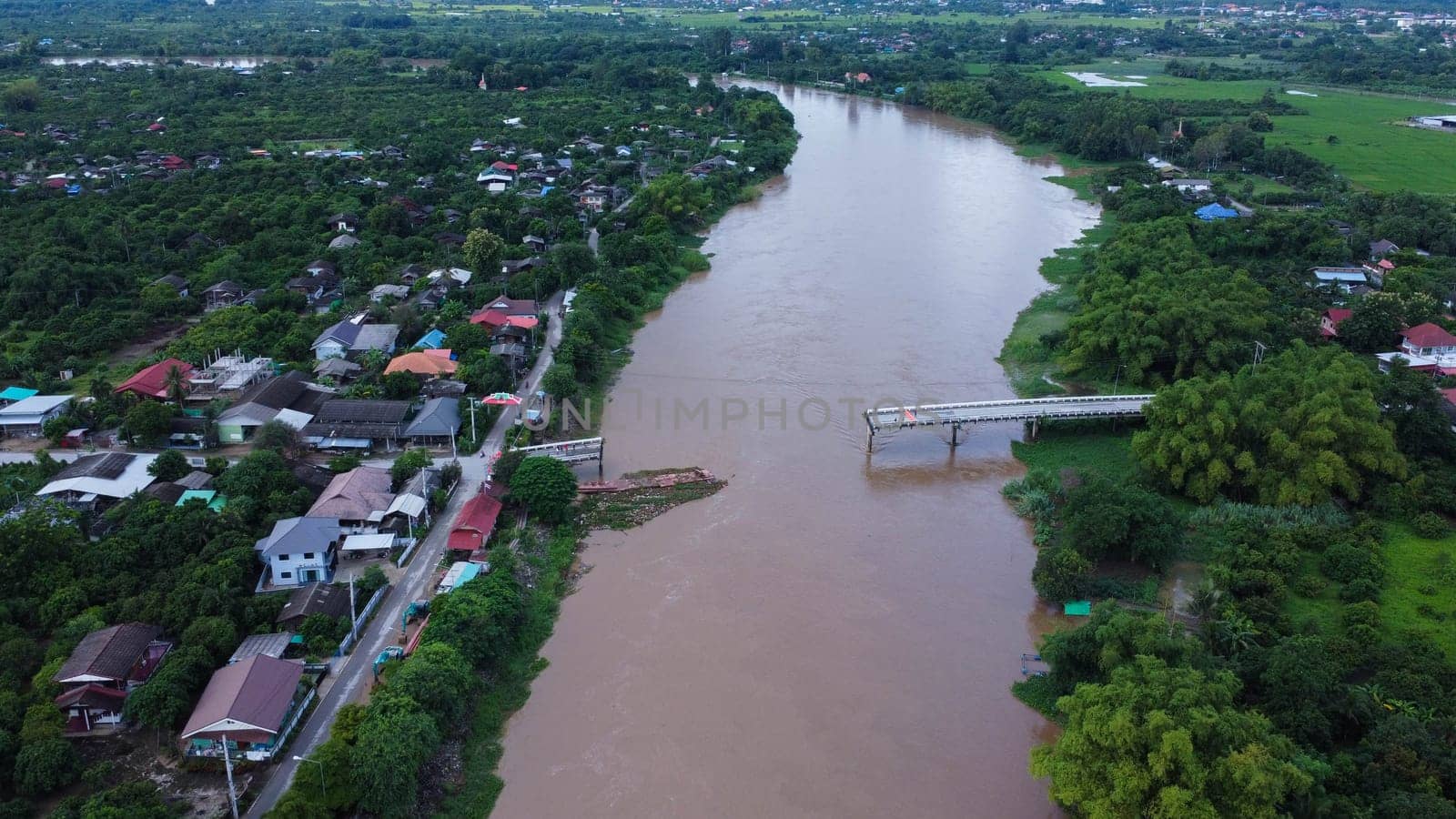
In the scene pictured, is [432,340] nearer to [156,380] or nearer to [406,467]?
[156,380]

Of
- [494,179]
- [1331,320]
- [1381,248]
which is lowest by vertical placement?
[1331,320]

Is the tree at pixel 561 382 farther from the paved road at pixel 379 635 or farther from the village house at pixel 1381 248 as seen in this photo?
the village house at pixel 1381 248

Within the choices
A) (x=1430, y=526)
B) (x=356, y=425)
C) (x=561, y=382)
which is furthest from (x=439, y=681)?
(x=1430, y=526)

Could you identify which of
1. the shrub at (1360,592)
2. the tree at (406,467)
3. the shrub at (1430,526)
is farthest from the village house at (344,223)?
the shrub at (1430,526)

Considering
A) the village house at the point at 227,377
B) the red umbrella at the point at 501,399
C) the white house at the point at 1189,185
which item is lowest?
the red umbrella at the point at 501,399

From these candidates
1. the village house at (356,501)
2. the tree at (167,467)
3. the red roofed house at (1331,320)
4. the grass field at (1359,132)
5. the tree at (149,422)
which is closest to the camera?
the village house at (356,501)

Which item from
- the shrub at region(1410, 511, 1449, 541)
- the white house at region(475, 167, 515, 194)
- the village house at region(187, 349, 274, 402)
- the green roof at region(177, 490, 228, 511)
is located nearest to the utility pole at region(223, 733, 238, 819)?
the green roof at region(177, 490, 228, 511)

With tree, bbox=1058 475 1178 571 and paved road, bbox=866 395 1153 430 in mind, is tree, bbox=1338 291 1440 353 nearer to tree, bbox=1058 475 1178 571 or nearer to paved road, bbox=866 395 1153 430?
paved road, bbox=866 395 1153 430

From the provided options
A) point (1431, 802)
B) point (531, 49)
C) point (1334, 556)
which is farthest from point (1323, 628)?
point (531, 49)
